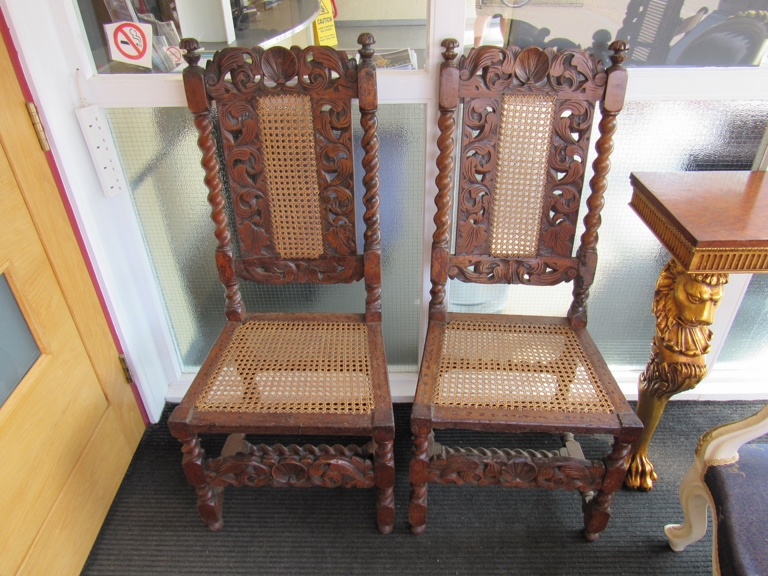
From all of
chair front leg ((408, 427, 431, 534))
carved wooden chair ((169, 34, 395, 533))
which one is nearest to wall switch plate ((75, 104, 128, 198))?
carved wooden chair ((169, 34, 395, 533))

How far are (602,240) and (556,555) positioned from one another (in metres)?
0.92

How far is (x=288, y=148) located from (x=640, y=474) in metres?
1.36

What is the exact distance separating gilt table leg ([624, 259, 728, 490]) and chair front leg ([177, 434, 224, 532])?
1157 millimetres

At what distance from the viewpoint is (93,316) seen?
1.57 m

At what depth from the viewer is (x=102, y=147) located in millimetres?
1544

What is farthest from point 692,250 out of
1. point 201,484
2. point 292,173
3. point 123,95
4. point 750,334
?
point 123,95

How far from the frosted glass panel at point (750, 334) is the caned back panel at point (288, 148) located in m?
1.29

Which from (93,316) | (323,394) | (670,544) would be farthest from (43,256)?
(670,544)

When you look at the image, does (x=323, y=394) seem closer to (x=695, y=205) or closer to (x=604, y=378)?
(x=604, y=378)

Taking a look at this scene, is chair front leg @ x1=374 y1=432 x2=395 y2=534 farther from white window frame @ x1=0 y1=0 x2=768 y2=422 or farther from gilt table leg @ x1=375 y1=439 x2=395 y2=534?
white window frame @ x1=0 y1=0 x2=768 y2=422

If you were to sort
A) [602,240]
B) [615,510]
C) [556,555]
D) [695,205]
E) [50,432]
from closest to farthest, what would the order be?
[695,205] → [50,432] → [556,555] → [615,510] → [602,240]

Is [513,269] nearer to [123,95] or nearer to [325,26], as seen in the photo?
[325,26]

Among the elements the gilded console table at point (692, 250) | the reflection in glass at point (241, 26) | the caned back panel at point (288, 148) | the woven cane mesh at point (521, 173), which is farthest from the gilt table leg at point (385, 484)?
the reflection in glass at point (241, 26)

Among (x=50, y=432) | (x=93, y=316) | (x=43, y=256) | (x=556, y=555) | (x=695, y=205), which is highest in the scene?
(x=695, y=205)
